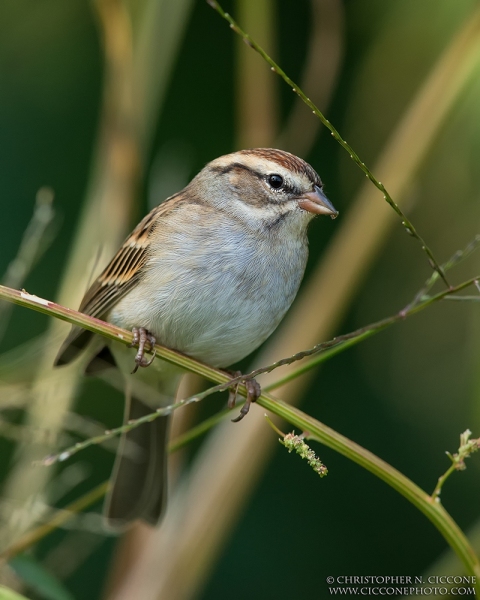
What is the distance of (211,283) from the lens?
176 centimetres

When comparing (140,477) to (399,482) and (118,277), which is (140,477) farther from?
(399,482)

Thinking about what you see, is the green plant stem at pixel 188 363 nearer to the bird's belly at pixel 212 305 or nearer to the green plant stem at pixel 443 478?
the green plant stem at pixel 443 478

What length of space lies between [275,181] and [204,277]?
304mm

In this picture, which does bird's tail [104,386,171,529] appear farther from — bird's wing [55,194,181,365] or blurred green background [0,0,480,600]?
bird's wing [55,194,181,365]

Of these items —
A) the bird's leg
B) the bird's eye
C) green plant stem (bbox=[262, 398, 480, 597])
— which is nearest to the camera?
green plant stem (bbox=[262, 398, 480, 597])

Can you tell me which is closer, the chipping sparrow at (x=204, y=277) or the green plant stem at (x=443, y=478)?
the green plant stem at (x=443, y=478)

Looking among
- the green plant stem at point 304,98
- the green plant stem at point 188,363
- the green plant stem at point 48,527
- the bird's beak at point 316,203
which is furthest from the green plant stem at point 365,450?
the bird's beak at point 316,203

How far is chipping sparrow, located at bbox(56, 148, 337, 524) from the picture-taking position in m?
1.78

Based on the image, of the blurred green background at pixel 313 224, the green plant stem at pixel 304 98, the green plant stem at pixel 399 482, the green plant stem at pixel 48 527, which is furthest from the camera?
the blurred green background at pixel 313 224

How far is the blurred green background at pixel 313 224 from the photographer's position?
7.24ft

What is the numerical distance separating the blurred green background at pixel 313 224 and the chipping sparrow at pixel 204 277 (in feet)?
0.40

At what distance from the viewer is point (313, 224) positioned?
2.76m

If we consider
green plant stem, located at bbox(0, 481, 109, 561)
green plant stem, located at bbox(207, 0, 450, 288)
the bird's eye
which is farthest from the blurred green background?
green plant stem, located at bbox(207, 0, 450, 288)

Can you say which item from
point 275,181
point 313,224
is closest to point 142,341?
point 275,181
